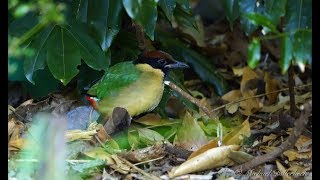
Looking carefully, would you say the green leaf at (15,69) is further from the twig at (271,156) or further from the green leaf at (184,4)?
the twig at (271,156)

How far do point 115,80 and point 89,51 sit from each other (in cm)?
15

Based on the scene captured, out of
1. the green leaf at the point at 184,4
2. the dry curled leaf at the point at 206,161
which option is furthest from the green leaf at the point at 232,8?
the dry curled leaf at the point at 206,161

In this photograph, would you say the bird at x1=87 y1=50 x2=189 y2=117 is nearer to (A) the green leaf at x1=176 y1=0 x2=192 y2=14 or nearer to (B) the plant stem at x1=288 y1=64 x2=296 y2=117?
(A) the green leaf at x1=176 y1=0 x2=192 y2=14

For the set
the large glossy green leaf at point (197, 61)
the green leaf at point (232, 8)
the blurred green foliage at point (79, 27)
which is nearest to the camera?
the blurred green foliage at point (79, 27)

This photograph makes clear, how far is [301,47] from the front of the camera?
5.94 ft

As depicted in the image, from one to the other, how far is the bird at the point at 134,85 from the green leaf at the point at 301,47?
47cm

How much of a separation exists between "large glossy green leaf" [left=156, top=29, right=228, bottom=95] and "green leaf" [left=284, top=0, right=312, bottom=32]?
497mm

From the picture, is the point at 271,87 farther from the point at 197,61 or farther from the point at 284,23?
the point at 284,23

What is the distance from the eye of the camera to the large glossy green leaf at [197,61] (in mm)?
2500

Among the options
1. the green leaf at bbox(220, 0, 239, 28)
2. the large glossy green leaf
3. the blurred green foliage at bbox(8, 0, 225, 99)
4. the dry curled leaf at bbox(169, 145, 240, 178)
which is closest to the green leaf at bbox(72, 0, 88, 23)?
the blurred green foliage at bbox(8, 0, 225, 99)

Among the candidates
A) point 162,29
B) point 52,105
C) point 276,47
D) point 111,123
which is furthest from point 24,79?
point 276,47

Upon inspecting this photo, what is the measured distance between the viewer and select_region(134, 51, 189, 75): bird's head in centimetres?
213

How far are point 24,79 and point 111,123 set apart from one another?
342 mm

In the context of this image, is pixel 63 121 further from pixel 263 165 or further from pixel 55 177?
pixel 263 165
